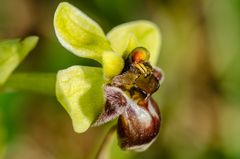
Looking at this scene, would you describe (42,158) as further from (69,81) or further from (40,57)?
(69,81)

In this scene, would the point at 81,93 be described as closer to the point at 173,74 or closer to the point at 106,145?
the point at 106,145

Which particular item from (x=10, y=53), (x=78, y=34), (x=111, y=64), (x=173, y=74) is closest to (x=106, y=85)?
(x=111, y=64)

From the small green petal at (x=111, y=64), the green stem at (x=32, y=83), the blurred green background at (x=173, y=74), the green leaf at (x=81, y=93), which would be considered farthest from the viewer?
the blurred green background at (x=173, y=74)

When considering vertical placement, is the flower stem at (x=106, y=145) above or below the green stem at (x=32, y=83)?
below

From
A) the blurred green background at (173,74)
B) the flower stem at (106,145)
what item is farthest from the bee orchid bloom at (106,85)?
the blurred green background at (173,74)

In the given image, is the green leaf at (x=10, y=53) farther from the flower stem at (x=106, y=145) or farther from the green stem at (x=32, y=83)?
the flower stem at (x=106, y=145)

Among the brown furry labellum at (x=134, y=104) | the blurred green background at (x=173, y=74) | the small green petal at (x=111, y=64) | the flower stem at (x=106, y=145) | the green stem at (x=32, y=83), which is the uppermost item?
the small green petal at (x=111, y=64)

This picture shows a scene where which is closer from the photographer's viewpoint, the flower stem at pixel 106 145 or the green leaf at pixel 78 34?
the green leaf at pixel 78 34

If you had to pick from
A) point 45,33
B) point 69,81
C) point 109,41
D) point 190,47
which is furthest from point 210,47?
point 69,81
